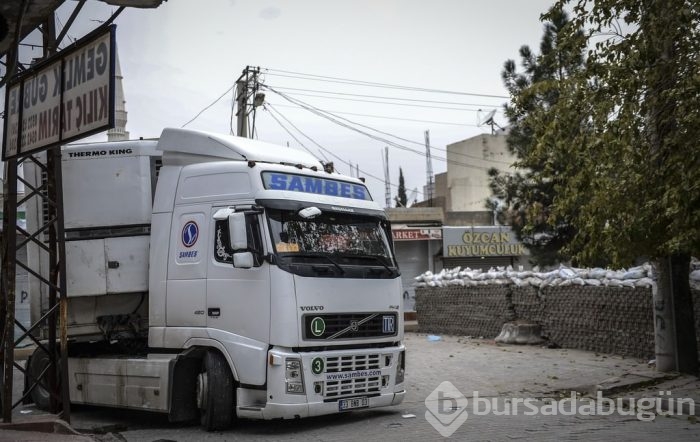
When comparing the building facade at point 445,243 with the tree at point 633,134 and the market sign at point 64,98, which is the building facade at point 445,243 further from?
the market sign at point 64,98

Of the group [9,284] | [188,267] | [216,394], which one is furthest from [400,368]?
[9,284]

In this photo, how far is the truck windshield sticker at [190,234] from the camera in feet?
28.4

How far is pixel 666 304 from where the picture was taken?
11.6 meters

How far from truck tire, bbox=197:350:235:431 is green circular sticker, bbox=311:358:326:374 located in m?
1.00

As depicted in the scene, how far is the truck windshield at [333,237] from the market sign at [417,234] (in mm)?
24114

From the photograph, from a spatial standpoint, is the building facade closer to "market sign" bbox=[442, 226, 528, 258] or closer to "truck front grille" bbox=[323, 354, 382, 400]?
"market sign" bbox=[442, 226, 528, 258]

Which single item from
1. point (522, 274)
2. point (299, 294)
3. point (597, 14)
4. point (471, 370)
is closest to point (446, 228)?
point (522, 274)

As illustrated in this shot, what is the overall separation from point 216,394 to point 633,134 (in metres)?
6.42

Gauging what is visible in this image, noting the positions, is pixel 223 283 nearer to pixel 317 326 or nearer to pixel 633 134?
pixel 317 326

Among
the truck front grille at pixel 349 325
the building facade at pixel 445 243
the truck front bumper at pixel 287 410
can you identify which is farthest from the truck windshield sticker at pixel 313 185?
the building facade at pixel 445 243

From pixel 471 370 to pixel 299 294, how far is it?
6.34 meters

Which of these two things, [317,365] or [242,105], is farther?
[242,105]

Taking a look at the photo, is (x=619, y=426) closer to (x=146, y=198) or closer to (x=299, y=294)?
(x=299, y=294)

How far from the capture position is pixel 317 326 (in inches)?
316
